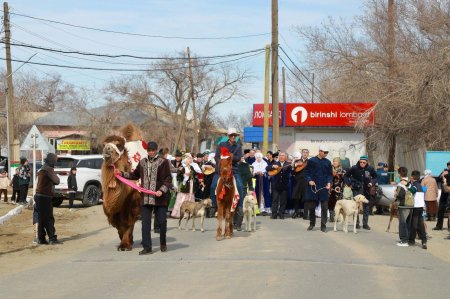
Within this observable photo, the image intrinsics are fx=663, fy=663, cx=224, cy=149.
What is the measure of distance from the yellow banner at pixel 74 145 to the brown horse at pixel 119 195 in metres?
59.6

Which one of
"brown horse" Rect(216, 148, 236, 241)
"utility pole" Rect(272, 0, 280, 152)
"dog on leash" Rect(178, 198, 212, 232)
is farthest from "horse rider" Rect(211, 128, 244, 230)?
"utility pole" Rect(272, 0, 280, 152)

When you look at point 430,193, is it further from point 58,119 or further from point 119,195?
point 58,119

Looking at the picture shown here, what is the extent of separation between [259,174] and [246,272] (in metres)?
10.3

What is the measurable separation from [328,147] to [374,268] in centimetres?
2406

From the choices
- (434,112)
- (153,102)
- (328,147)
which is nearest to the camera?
(434,112)

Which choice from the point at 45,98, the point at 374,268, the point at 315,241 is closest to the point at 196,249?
the point at 315,241

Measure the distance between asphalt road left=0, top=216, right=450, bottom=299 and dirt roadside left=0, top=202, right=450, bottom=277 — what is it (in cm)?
47

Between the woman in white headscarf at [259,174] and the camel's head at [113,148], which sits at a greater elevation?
the camel's head at [113,148]

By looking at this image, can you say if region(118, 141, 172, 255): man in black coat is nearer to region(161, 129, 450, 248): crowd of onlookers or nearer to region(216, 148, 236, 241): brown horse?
region(216, 148, 236, 241): brown horse

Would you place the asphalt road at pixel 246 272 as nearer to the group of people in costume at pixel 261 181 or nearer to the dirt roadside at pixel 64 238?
A: the dirt roadside at pixel 64 238

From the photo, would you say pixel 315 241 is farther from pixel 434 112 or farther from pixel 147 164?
pixel 434 112

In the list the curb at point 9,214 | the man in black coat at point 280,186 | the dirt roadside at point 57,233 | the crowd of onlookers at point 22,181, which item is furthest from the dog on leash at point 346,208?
the crowd of onlookers at point 22,181

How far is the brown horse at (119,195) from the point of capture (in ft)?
38.0

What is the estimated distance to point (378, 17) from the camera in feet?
98.0
